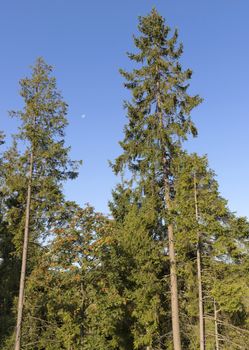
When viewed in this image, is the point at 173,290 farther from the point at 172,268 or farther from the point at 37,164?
the point at 37,164

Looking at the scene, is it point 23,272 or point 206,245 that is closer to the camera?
point 23,272

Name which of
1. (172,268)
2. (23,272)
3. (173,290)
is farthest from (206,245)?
(23,272)

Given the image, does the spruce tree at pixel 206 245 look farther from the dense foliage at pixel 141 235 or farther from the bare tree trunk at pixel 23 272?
the bare tree trunk at pixel 23 272

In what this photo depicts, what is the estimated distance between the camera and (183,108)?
19016 mm

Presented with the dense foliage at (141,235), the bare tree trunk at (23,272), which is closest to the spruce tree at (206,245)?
the dense foliage at (141,235)

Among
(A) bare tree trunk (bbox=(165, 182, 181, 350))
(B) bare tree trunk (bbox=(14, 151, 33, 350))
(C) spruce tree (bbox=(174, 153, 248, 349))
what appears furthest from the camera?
(C) spruce tree (bbox=(174, 153, 248, 349))

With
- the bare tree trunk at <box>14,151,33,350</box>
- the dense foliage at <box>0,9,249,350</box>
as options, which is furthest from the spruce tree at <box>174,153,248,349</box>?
the bare tree trunk at <box>14,151,33,350</box>

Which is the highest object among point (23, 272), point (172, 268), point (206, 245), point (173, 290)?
point (206, 245)

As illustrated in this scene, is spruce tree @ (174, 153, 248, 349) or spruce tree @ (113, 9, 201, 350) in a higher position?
spruce tree @ (113, 9, 201, 350)

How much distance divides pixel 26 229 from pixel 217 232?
8900 millimetres

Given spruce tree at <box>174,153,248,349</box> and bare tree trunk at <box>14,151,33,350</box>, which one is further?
spruce tree at <box>174,153,248,349</box>

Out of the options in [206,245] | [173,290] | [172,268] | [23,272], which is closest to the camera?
[23,272]

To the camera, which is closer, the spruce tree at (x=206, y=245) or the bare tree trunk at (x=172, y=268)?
the bare tree trunk at (x=172, y=268)

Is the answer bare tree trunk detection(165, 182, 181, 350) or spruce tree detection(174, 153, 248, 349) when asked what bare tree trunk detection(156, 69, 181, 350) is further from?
spruce tree detection(174, 153, 248, 349)
